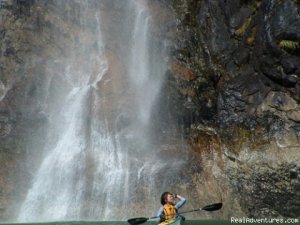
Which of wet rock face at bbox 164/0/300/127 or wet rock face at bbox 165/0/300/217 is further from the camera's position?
wet rock face at bbox 164/0/300/127

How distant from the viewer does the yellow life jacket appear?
12.8 m

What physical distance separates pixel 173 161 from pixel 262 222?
5789 mm

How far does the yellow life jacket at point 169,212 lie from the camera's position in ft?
42.0

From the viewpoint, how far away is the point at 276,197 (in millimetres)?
23547

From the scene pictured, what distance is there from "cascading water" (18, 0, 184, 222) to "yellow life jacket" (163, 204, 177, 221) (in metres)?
11.7

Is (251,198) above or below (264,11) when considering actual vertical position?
below

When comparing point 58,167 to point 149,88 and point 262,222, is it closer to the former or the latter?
point 149,88

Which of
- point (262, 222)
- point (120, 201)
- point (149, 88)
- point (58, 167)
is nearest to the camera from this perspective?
point (262, 222)

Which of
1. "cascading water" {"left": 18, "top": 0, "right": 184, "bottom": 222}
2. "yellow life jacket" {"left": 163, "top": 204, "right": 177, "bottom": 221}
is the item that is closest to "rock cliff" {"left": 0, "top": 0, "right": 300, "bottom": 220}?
"cascading water" {"left": 18, "top": 0, "right": 184, "bottom": 222}

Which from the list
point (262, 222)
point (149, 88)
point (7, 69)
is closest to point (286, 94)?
point (262, 222)

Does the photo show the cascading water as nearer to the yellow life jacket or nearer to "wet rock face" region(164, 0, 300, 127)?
"wet rock face" region(164, 0, 300, 127)

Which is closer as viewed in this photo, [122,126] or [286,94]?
[286,94]

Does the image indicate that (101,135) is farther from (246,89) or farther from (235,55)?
(235,55)

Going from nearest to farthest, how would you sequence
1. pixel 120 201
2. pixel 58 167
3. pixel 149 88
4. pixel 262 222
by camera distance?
pixel 262 222, pixel 120 201, pixel 58 167, pixel 149 88
